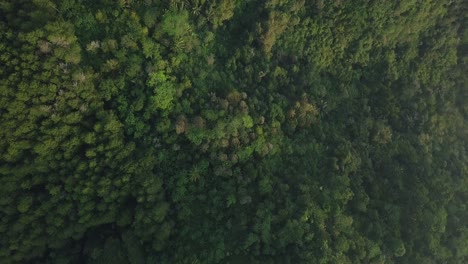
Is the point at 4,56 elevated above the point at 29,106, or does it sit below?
above

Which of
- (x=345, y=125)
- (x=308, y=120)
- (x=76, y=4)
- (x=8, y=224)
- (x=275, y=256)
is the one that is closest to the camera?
(x=8, y=224)

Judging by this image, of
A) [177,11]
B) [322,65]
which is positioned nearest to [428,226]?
[322,65]

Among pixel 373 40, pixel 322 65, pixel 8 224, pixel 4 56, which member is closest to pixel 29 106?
pixel 4 56

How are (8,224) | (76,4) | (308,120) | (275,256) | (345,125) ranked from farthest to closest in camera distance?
(345,125) < (308,120) < (275,256) < (76,4) < (8,224)

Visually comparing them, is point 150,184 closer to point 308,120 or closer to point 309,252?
point 309,252

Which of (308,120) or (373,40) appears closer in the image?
(308,120)

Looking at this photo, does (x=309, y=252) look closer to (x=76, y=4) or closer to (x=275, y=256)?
(x=275, y=256)

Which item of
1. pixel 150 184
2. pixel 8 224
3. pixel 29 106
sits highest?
pixel 29 106
